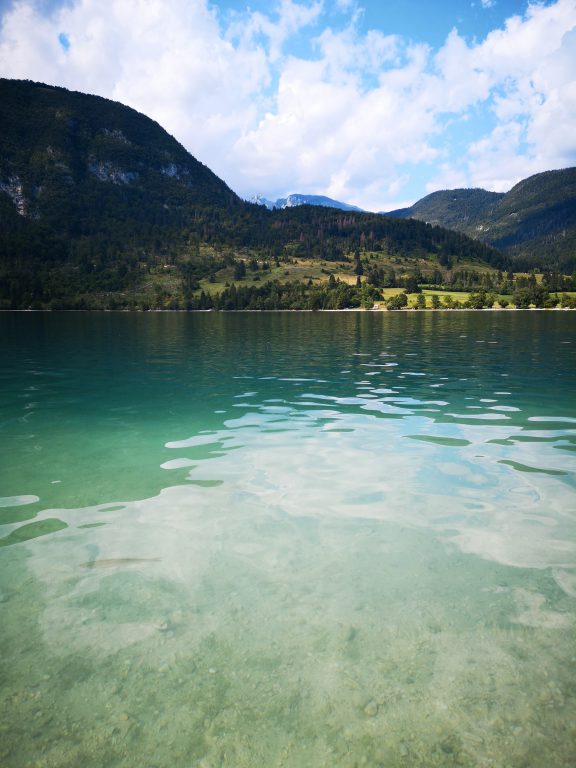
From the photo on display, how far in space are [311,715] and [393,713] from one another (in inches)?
36.2

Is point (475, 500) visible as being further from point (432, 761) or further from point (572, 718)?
point (432, 761)

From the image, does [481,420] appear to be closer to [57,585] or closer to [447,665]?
[447,665]

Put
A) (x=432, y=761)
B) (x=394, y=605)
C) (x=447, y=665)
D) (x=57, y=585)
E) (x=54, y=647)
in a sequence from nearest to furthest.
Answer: (x=432, y=761)
(x=447, y=665)
(x=54, y=647)
(x=394, y=605)
(x=57, y=585)

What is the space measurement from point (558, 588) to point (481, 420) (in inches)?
474

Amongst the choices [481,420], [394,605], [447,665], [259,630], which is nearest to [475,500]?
[394,605]

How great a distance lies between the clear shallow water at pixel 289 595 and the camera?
188 inches

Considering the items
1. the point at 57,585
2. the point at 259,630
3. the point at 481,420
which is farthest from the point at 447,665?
the point at 481,420

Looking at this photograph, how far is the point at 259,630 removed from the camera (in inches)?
251

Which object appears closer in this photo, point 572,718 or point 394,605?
point 572,718

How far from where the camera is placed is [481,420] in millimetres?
18609

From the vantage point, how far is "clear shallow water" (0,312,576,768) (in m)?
4.77

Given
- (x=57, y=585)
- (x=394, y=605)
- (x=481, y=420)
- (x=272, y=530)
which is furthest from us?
(x=481, y=420)

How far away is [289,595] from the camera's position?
7203 mm

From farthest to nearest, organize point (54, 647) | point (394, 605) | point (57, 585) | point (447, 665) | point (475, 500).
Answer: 1. point (475, 500)
2. point (57, 585)
3. point (394, 605)
4. point (54, 647)
5. point (447, 665)
